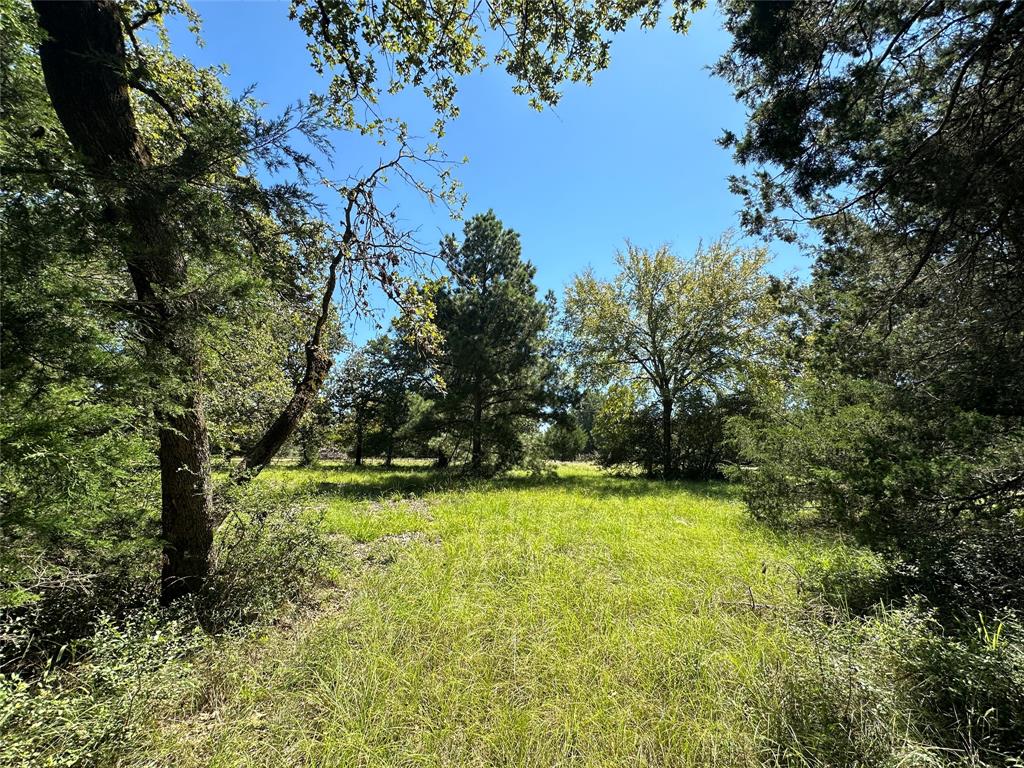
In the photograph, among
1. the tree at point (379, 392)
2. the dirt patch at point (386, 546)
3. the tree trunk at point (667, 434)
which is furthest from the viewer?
the tree trunk at point (667, 434)

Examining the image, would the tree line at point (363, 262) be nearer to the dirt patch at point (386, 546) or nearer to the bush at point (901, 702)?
the bush at point (901, 702)

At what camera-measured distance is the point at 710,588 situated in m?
4.00

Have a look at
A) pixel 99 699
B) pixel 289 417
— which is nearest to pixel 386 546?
pixel 289 417

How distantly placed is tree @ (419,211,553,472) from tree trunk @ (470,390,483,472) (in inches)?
1.3

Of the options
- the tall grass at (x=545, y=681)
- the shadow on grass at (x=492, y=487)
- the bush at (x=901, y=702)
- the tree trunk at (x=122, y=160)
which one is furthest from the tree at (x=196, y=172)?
the shadow on grass at (x=492, y=487)

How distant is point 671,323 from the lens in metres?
15.4

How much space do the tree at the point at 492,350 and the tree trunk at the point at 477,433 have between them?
0.03 meters

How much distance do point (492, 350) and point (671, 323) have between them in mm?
8255

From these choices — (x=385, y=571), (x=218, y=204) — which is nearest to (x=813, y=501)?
(x=385, y=571)

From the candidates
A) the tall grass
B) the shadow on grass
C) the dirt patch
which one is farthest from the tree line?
the shadow on grass

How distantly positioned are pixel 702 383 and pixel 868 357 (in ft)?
34.5

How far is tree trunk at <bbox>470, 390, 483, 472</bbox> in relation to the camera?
1250cm

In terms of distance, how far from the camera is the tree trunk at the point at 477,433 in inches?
492

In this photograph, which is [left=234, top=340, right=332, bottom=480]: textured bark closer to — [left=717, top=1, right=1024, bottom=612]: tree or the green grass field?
the green grass field
